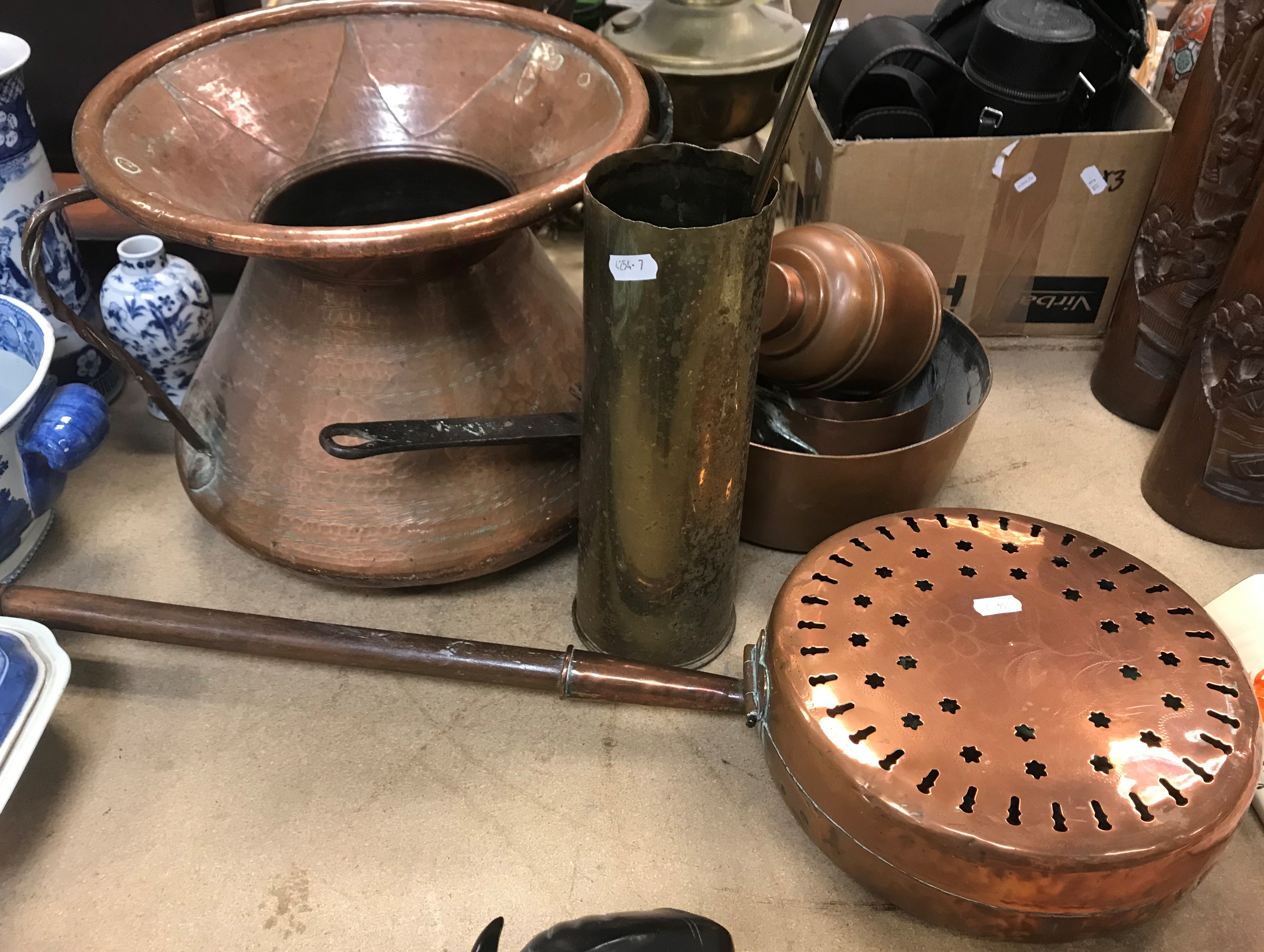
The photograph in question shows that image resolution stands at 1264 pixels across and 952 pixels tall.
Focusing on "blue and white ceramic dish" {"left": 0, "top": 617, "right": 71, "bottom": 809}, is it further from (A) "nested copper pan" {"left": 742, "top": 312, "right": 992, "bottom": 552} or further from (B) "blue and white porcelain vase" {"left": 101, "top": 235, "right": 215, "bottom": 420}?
(A) "nested copper pan" {"left": 742, "top": 312, "right": 992, "bottom": 552}

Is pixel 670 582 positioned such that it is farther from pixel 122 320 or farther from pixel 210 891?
pixel 122 320

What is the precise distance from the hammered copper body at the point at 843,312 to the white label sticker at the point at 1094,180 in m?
0.40

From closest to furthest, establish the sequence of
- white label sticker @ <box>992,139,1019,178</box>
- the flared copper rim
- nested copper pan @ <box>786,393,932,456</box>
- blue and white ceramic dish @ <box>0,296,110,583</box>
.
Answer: the flared copper rim, blue and white ceramic dish @ <box>0,296,110,583</box>, nested copper pan @ <box>786,393,932,456</box>, white label sticker @ <box>992,139,1019,178</box>

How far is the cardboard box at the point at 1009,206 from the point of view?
4.36 feet

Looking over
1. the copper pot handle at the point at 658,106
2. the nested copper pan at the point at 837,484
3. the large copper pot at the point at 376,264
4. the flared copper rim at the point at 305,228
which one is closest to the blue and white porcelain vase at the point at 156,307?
the large copper pot at the point at 376,264

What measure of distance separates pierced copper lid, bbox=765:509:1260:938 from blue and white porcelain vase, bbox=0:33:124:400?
3.24 ft

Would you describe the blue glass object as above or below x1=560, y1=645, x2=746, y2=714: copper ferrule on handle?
above

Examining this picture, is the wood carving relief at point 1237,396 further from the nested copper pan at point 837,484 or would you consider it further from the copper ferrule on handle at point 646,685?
the copper ferrule on handle at point 646,685

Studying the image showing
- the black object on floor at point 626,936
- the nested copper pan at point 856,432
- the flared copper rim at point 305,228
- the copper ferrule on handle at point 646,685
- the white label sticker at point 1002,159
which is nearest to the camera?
the black object on floor at point 626,936

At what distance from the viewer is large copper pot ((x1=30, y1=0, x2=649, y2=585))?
97 centimetres

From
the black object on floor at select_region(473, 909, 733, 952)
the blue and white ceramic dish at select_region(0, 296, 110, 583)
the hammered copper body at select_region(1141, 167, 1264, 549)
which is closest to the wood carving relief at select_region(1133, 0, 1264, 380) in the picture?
the hammered copper body at select_region(1141, 167, 1264, 549)

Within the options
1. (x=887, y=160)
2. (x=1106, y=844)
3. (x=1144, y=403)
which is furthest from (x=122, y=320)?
(x=1144, y=403)

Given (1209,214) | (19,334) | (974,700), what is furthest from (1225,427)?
(19,334)

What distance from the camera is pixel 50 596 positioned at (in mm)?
976
